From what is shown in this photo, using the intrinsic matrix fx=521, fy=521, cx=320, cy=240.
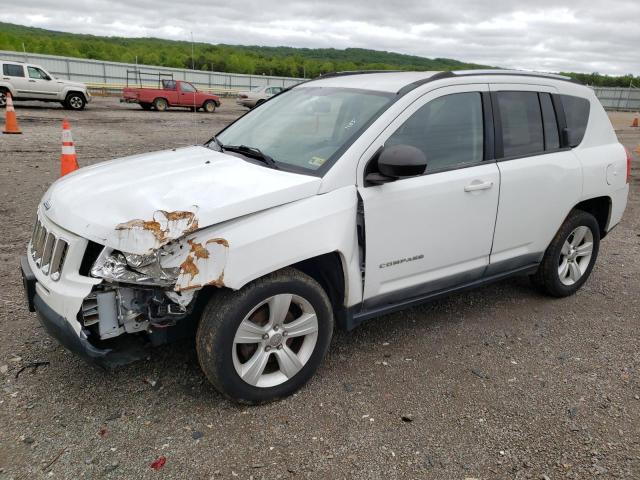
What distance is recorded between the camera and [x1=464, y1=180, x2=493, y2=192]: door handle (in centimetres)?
344

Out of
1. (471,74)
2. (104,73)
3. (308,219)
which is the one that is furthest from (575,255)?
(104,73)

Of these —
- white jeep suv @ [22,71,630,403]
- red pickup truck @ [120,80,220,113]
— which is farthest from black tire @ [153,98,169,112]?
white jeep suv @ [22,71,630,403]

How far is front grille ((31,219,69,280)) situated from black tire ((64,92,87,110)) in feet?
64.6

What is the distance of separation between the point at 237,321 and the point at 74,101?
20742mm

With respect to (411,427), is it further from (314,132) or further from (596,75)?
(596,75)

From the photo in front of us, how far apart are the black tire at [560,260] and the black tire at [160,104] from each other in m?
22.3

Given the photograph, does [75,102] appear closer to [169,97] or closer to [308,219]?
[169,97]

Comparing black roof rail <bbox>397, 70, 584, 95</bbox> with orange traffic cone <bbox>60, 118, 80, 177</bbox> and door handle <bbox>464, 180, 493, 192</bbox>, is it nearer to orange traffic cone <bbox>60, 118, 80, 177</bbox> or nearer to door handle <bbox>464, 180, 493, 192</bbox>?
door handle <bbox>464, 180, 493, 192</bbox>

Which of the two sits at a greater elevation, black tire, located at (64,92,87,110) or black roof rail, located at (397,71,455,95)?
black roof rail, located at (397,71,455,95)

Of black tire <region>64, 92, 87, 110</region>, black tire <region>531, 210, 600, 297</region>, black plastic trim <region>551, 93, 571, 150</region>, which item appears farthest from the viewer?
black tire <region>64, 92, 87, 110</region>

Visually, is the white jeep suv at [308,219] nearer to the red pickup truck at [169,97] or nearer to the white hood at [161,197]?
the white hood at [161,197]

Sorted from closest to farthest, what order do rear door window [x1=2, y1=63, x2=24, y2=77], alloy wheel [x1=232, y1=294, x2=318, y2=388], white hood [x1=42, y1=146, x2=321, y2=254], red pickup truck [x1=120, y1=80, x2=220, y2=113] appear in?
white hood [x1=42, y1=146, x2=321, y2=254]
alloy wheel [x1=232, y1=294, x2=318, y2=388]
rear door window [x1=2, y1=63, x2=24, y2=77]
red pickup truck [x1=120, y1=80, x2=220, y2=113]

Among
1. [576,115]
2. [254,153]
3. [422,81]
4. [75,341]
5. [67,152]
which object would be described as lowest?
[75,341]

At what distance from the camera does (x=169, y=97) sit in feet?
78.7
